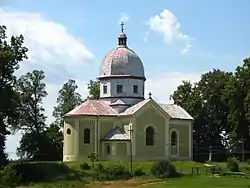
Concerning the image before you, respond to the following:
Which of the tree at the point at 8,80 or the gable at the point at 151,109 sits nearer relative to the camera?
the tree at the point at 8,80

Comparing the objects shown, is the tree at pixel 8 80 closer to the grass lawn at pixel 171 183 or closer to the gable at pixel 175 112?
the grass lawn at pixel 171 183

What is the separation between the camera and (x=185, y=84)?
99188 millimetres

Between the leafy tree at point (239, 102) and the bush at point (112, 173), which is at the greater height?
the leafy tree at point (239, 102)

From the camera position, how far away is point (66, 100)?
Result: 104m

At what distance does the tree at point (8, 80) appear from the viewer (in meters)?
62.9

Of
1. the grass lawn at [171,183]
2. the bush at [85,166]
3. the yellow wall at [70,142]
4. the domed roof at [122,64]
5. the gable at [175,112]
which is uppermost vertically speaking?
the domed roof at [122,64]

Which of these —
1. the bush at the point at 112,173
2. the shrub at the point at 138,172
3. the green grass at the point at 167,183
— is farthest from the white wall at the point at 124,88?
the green grass at the point at 167,183

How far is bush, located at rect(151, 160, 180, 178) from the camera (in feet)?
208

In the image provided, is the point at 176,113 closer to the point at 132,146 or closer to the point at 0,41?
the point at 132,146

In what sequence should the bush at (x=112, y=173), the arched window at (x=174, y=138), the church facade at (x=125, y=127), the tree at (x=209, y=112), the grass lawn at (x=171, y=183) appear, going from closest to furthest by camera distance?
the grass lawn at (x=171, y=183), the bush at (x=112, y=173), the church facade at (x=125, y=127), the arched window at (x=174, y=138), the tree at (x=209, y=112)

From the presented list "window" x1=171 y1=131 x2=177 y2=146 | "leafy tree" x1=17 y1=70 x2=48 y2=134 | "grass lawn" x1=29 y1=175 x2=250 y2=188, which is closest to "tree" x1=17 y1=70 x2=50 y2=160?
"leafy tree" x1=17 y1=70 x2=48 y2=134

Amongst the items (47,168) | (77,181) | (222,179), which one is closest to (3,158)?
(47,168)

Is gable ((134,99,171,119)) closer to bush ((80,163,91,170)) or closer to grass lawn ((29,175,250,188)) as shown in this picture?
bush ((80,163,91,170))

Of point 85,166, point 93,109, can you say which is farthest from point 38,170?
point 93,109
